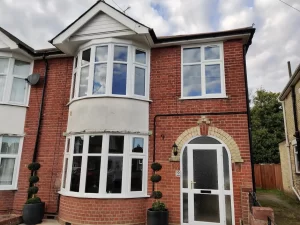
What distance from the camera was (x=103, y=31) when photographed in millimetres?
7535

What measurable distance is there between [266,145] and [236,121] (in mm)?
18300

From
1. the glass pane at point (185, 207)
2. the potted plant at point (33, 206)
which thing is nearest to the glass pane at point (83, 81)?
the potted plant at point (33, 206)

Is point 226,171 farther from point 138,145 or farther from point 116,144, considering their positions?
point 116,144

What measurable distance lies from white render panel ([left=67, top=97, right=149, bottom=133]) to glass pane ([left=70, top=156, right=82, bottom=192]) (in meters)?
0.93

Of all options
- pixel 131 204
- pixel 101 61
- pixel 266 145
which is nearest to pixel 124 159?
pixel 131 204

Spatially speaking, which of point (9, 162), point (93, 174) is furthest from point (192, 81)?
point (9, 162)

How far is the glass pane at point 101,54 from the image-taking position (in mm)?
7516

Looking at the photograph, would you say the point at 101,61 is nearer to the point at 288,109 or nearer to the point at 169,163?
the point at 169,163

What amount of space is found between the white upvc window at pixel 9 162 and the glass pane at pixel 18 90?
1.43 metres

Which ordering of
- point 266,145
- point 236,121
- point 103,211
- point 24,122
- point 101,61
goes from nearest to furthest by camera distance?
point 103,211, point 236,121, point 101,61, point 24,122, point 266,145

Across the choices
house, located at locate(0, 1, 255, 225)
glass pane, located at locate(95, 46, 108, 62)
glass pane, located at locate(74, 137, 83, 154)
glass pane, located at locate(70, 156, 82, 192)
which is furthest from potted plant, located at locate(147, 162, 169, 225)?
glass pane, located at locate(95, 46, 108, 62)

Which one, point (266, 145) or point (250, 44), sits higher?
point (250, 44)

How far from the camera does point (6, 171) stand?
25.5 feet

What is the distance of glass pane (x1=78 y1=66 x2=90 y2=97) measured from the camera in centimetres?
762
